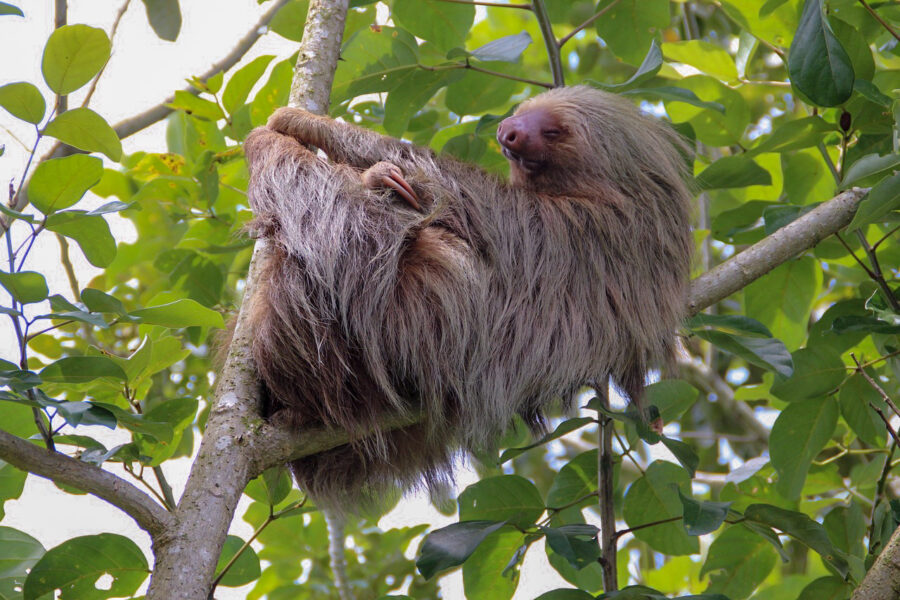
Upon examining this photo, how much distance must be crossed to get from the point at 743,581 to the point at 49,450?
2769mm

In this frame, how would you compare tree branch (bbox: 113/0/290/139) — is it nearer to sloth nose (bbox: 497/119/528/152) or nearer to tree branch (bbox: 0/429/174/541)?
sloth nose (bbox: 497/119/528/152)

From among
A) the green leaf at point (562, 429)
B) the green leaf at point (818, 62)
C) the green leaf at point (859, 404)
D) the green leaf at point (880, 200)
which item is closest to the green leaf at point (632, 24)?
the green leaf at point (818, 62)

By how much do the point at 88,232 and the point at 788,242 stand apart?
2649mm

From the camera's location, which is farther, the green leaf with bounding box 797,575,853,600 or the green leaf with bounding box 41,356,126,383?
the green leaf with bounding box 797,575,853,600

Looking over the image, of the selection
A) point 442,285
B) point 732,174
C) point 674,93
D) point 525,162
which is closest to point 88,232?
point 442,285

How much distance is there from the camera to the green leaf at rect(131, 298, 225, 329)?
8.52ft

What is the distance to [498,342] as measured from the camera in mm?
3303

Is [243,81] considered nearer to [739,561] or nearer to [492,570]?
[492,570]

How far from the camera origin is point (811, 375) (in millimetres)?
3447

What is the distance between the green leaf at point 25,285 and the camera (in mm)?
2457

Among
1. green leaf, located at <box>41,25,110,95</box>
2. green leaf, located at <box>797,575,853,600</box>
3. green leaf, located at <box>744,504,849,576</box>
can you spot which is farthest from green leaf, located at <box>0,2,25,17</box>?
green leaf, located at <box>797,575,853,600</box>

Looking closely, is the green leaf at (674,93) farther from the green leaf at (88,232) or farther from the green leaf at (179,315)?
the green leaf at (88,232)

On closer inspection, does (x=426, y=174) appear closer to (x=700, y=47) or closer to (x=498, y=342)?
(x=498, y=342)

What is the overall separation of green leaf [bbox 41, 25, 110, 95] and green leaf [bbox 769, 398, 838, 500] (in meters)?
2.92
